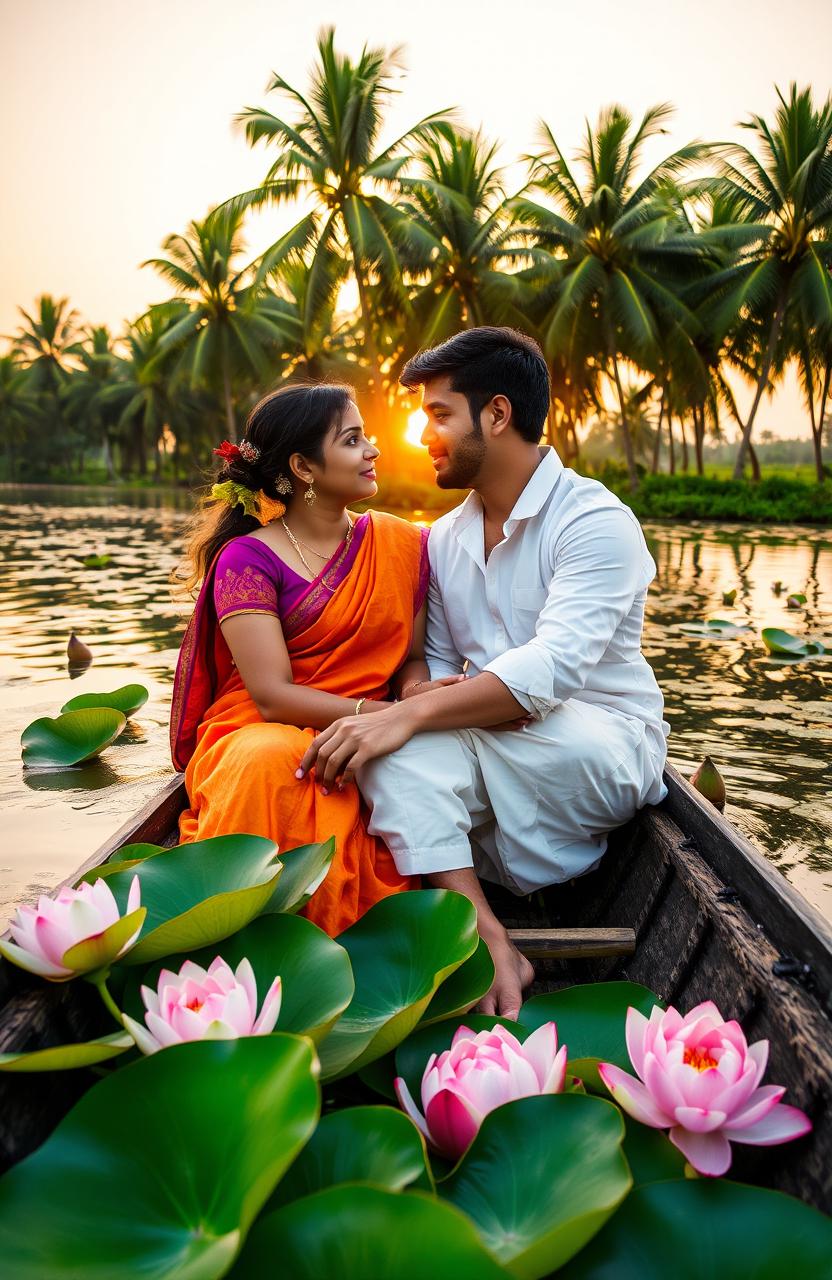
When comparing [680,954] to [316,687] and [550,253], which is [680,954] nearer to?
[316,687]

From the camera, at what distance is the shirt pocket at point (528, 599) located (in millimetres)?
2238

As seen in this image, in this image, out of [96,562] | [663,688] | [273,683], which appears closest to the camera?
[273,683]

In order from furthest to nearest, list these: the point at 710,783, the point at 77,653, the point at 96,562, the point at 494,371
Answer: the point at 96,562 < the point at 77,653 < the point at 710,783 < the point at 494,371

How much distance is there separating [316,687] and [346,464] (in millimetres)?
549

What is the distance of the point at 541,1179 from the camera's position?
35.3 inches

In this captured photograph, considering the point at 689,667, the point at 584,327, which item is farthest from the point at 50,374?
the point at 689,667

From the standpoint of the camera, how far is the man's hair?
7.30 ft

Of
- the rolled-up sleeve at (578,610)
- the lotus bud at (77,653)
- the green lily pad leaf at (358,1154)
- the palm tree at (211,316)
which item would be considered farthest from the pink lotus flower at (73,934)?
the palm tree at (211,316)

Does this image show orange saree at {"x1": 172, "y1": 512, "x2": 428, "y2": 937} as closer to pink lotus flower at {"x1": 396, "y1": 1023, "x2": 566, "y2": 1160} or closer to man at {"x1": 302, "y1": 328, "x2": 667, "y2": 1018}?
man at {"x1": 302, "y1": 328, "x2": 667, "y2": 1018}

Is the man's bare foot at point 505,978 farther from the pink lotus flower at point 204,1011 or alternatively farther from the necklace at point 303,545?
the necklace at point 303,545

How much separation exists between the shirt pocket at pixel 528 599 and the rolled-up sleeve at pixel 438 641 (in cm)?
28

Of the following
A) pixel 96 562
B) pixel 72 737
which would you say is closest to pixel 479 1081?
pixel 72 737

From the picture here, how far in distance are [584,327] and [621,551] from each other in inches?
768

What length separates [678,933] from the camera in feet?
5.77
